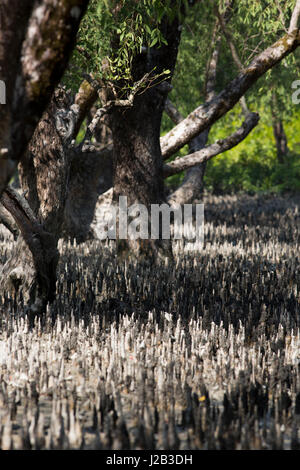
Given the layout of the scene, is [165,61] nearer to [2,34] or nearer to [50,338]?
[50,338]

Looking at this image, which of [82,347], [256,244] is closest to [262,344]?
[82,347]

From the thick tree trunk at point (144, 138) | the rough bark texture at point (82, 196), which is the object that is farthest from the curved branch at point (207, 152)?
the rough bark texture at point (82, 196)

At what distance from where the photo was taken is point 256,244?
11.4 meters

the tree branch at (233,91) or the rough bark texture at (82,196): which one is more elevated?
the tree branch at (233,91)

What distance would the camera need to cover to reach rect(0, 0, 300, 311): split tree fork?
12.2 feet

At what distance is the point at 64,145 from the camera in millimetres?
7152

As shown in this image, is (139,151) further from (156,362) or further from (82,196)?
(156,362)

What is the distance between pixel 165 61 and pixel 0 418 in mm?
6415

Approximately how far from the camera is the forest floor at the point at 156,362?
12.2 ft

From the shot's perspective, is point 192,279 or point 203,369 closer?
point 203,369

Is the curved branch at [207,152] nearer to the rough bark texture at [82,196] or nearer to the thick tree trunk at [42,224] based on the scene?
the rough bark texture at [82,196]

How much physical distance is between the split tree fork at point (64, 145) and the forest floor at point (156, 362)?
1.93 ft

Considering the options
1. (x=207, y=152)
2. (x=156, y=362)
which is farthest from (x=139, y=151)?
(x=156, y=362)

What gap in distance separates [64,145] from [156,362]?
3.13m
